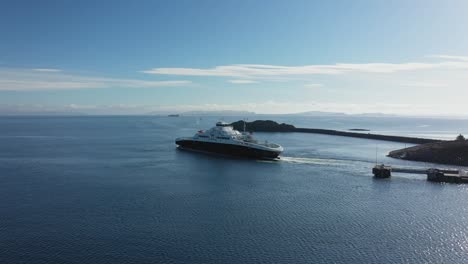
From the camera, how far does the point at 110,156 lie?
73500 mm

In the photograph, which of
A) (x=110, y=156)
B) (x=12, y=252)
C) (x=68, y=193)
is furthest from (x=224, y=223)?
(x=110, y=156)

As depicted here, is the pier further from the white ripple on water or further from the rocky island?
the rocky island

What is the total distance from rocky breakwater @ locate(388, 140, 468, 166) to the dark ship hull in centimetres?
2473

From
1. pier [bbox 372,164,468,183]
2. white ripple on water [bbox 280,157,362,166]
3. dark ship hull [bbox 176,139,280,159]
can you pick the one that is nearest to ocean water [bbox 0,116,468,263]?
pier [bbox 372,164,468,183]

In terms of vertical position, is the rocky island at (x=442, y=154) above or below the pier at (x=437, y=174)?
above

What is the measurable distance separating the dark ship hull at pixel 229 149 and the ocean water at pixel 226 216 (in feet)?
33.5

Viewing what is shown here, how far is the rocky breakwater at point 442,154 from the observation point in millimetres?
64662

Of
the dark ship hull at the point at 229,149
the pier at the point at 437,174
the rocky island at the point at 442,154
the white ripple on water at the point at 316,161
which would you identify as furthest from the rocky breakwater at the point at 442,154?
the dark ship hull at the point at 229,149

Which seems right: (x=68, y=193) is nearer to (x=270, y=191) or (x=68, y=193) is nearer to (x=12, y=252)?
(x=12, y=252)

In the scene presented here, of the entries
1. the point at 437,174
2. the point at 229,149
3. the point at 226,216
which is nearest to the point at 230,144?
the point at 229,149

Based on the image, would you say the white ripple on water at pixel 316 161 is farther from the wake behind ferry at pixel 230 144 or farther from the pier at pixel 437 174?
the pier at pixel 437 174

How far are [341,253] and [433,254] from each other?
6.17m

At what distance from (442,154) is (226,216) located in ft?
162

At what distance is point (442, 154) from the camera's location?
66438mm
